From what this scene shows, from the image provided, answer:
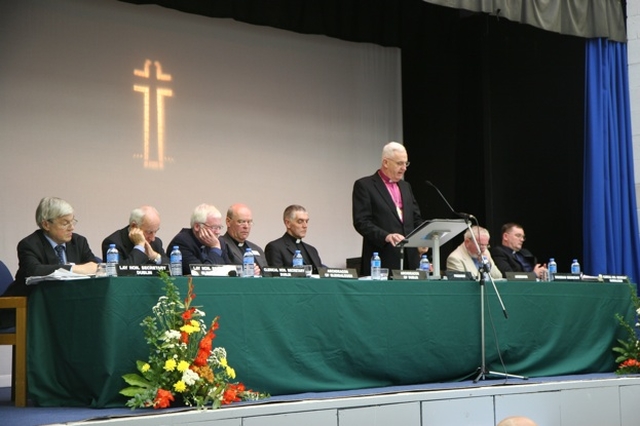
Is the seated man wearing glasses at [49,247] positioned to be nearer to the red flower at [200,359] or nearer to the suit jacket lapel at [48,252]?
the suit jacket lapel at [48,252]

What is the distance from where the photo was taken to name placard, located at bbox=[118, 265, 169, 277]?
159 inches

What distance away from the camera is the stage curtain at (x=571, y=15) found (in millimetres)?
7008

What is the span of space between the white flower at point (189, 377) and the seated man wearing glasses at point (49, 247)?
84cm

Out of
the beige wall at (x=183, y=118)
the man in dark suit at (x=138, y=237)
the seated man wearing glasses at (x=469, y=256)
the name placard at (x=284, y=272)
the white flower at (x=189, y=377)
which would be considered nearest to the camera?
the white flower at (x=189, y=377)

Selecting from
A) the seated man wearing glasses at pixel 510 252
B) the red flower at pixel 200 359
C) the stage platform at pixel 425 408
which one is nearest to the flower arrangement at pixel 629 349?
the stage platform at pixel 425 408

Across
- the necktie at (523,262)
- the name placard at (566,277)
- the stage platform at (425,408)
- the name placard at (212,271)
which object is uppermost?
the necktie at (523,262)

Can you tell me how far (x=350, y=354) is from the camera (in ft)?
15.4

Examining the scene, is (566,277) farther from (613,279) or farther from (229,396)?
(229,396)

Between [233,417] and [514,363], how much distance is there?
209cm

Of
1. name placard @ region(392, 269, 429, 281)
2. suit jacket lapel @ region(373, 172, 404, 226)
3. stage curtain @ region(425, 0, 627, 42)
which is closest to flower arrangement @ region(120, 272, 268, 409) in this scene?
name placard @ region(392, 269, 429, 281)

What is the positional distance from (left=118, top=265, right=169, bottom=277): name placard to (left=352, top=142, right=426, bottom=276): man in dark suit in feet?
5.71

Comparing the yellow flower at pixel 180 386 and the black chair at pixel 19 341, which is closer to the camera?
the yellow flower at pixel 180 386

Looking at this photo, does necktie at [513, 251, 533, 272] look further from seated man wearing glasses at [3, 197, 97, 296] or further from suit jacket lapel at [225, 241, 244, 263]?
seated man wearing glasses at [3, 197, 97, 296]

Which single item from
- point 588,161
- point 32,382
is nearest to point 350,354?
point 32,382
